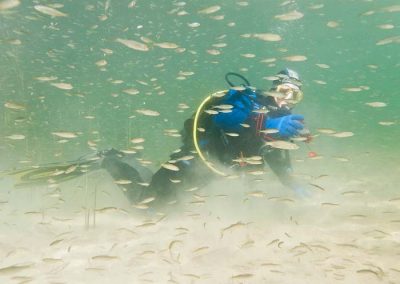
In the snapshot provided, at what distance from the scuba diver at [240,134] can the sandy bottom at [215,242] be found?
53 centimetres

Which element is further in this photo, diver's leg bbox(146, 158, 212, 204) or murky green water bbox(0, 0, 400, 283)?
murky green water bbox(0, 0, 400, 283)

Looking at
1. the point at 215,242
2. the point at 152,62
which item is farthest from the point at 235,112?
the point at 152,62

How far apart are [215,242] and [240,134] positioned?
2.10 metres

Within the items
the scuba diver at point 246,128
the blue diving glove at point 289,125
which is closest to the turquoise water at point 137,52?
the scuba diver at point 246,128

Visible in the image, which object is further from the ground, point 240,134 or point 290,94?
point 290,94

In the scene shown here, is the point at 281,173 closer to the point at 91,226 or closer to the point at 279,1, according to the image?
the point at 91,226

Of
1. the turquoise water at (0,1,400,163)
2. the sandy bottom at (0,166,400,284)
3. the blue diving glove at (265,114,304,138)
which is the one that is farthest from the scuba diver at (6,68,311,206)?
the turquoise water at (0,1,400,163)

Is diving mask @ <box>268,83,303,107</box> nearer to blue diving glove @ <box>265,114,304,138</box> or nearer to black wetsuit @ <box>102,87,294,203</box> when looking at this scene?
black wetsuit @ <box>102,87,294,203</box>

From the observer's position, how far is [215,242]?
6566 mm

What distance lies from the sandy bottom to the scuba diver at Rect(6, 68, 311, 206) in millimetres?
526

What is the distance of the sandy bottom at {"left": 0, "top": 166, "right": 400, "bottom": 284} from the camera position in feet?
17.2

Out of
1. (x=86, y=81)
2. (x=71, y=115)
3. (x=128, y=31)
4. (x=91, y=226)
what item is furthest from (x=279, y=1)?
(x=86, y=81)

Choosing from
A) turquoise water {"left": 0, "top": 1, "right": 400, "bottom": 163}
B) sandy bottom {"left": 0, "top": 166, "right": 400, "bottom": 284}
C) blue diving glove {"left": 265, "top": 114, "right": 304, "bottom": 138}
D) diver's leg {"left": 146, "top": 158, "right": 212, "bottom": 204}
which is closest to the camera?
blue diving glove {"left": 265, "top": 114, "right": 304, "bottom": 138}

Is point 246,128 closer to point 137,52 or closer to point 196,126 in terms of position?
point 196,126
